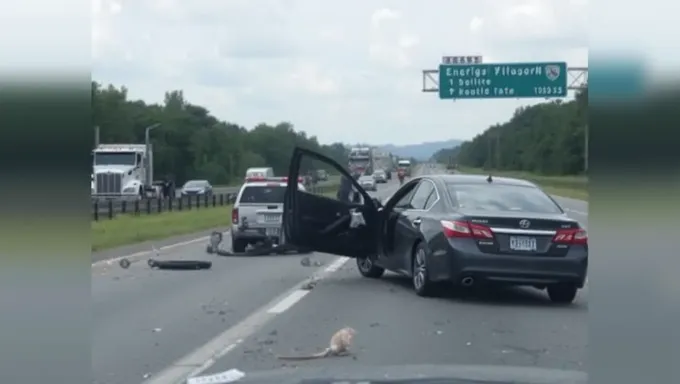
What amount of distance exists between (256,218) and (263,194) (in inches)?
34.4

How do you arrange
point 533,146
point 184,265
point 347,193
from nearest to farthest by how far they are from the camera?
point 347,193 → point 184,265 → point 533,146

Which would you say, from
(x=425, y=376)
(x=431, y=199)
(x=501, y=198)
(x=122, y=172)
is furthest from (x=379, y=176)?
(x=425, y=376)

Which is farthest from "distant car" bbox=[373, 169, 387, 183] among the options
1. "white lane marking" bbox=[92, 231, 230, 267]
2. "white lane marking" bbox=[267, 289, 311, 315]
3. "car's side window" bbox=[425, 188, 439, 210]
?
"car's side window" bbox=[425, 188, 439, 210]

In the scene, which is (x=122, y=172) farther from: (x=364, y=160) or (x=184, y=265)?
(x=184, y=265)

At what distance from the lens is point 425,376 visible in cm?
467

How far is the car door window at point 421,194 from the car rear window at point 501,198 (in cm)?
46

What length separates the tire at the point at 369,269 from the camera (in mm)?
17516

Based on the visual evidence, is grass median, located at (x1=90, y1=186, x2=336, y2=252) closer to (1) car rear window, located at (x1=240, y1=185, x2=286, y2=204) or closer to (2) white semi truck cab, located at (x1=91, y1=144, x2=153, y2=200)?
(2) white semi truck cab, located at (x1=91, y1=144, x2=153, y2=200)

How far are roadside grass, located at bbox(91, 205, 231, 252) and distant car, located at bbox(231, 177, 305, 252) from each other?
295 centimetres

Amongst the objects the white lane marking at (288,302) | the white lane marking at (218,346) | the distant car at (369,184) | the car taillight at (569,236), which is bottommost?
the white lane marking at (288,302)

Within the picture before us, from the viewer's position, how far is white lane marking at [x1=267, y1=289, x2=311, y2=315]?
1401 cm

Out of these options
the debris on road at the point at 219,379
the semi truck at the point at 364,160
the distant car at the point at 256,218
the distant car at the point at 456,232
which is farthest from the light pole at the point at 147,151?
the debris on road at the point at 219,379

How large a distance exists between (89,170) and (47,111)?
0.47 m

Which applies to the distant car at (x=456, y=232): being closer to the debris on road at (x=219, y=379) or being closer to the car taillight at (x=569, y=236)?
the car taillight at (x=569, y=236)
